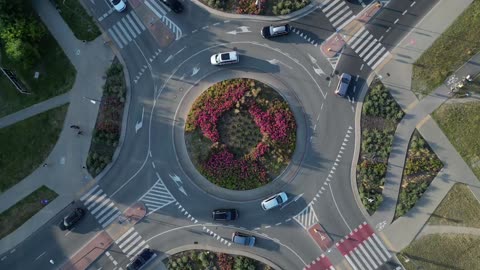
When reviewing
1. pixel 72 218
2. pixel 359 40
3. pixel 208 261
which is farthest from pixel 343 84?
pixel 72 218

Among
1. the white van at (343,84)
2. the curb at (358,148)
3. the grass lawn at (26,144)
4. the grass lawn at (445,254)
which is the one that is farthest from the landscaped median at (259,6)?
the grass lawn at (445,254)

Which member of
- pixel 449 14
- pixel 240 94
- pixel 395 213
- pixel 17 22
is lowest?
pixel 395 213

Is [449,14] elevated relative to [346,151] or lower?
elevated

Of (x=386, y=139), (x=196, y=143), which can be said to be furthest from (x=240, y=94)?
(x=386, y=139)

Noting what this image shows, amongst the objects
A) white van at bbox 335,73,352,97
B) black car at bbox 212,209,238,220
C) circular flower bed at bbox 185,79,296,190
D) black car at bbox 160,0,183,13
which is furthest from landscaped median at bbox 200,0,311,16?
black car at bbox 212,209,238,220

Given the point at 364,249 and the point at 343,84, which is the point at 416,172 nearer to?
the point at 364,249

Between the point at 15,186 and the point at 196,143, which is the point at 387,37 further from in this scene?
the point at 15,186

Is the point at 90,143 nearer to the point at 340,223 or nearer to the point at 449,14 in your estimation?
the point at 340,223

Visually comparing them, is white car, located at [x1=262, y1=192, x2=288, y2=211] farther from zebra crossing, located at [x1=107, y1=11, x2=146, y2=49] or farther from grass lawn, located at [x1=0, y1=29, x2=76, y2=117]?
grass lawn, located at [x1=0, y1=29, x2=76, y2=117]
